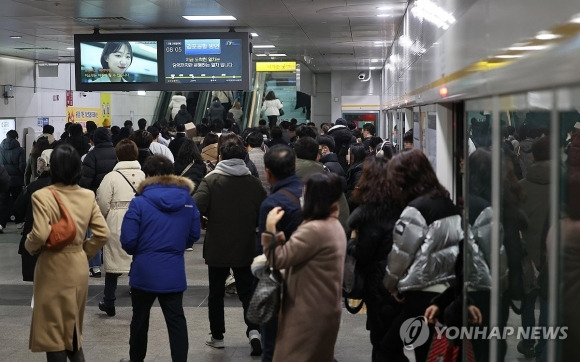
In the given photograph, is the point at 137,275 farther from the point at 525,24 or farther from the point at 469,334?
the point at 525,24

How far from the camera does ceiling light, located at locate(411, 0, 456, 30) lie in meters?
6.63

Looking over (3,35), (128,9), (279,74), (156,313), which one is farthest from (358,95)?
(156,313)

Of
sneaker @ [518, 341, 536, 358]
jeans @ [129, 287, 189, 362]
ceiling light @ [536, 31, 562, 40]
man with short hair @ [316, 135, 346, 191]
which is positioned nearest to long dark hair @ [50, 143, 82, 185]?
jeans @ [129, 287, 189, 362]

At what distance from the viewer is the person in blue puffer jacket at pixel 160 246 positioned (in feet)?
19.7

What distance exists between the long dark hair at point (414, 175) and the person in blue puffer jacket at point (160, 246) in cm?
167

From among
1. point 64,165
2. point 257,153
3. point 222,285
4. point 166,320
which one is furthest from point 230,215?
point 257,153

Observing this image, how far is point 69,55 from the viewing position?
2138cm

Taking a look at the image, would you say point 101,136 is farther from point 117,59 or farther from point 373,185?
point 373,185

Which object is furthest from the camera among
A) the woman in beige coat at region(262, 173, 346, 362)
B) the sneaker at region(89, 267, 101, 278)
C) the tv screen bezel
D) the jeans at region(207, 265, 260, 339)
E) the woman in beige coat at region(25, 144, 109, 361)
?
the tv screen bezel

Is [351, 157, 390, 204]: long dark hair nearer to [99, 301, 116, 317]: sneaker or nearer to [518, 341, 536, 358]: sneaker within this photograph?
[518, 341, 536, 358]: sneaker

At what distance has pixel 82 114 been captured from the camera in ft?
78.6

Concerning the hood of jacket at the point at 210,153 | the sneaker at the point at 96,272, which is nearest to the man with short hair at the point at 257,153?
the hood of jacket at the point at 210,153

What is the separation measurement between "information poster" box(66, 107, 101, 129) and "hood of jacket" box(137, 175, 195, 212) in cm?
1760

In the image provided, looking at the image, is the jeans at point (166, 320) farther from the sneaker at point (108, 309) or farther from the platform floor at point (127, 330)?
the sneaker at point (108, 309)
